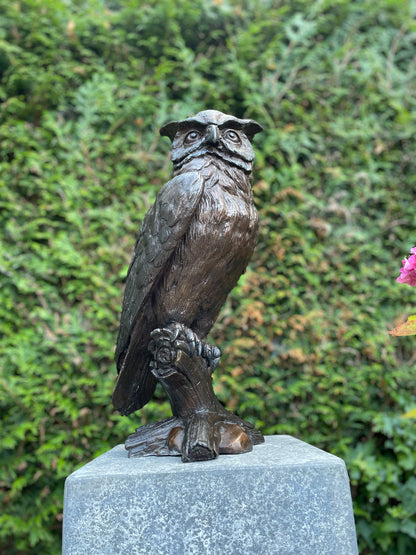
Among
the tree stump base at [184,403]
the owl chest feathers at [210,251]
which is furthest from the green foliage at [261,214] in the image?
the owl chest feathers at [210,251]

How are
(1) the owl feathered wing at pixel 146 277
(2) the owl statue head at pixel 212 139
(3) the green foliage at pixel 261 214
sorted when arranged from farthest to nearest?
(3) the green foliage at pixel 261 214
(2) the owl statue head at pixel 212 139
(1) the owl feathered wing at pixel 146 277

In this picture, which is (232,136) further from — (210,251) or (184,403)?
(184,403)

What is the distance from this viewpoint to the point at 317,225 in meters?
3.13

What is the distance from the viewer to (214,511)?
4.29ft

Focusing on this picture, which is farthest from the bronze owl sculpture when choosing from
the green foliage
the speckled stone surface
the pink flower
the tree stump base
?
the green foliage

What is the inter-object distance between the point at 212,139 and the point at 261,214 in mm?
1550

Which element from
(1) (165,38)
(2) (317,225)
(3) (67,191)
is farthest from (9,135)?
(2) (317,225)

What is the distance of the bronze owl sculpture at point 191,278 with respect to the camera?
1.56 m

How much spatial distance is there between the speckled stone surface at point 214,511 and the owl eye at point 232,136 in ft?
3.59

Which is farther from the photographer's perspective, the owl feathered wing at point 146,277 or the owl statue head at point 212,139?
the owl statue head at point 212,139

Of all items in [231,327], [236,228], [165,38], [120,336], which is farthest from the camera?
[165,38]

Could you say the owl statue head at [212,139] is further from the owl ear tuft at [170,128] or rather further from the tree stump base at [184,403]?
the tree stump base at [184,403]

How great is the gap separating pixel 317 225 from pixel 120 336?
5.95ft

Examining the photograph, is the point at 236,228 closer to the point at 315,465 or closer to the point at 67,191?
the point at 315,465
